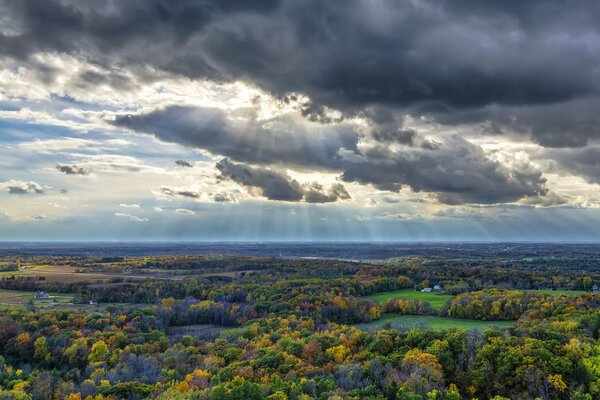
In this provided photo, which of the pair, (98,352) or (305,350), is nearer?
(305,350)

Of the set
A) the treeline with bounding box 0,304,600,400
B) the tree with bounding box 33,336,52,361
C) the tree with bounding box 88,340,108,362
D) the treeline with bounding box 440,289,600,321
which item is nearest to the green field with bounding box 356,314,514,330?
the treeline with bounding box 440,289,600,321

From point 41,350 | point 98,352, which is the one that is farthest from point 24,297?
point 98,352

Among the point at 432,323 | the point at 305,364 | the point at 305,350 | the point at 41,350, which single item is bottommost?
the point at 41,350

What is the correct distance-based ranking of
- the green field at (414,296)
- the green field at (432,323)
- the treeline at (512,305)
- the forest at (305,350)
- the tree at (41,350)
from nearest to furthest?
the forest at (305,350) < the tree at (41,350) < the green field at (432,323) < the treeline at (512,305) < the green field at (414,296)

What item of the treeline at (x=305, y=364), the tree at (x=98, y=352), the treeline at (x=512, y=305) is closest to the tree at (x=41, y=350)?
the treeline at (x=305, y=364)

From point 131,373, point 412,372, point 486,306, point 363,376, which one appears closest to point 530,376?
point 412,372

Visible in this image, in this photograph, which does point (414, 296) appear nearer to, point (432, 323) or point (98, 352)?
point (432, 323)

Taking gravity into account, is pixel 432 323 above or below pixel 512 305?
below

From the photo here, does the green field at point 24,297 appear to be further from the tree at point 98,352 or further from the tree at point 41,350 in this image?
the tree at point 98,352

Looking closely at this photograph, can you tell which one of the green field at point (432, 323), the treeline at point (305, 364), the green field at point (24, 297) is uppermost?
the treeline at point (305, 364)
